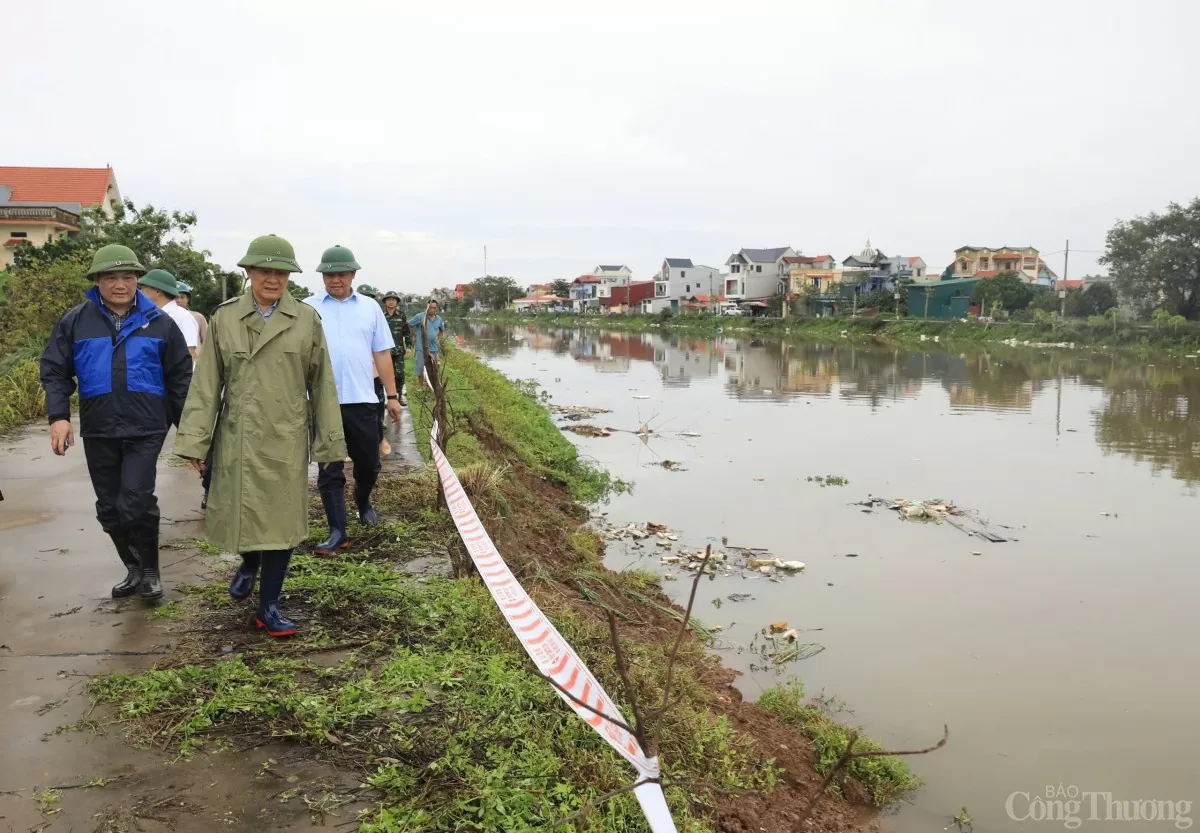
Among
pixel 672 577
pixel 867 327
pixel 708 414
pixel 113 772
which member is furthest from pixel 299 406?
pixel 867 327

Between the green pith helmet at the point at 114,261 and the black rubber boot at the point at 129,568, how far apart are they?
1.33m

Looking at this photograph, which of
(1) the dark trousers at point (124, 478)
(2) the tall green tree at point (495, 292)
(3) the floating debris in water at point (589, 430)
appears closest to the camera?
(1) the dark trousers at point (124, 478)

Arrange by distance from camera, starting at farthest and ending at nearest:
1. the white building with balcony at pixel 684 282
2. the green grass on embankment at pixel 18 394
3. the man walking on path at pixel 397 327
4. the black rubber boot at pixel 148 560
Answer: the white building with balcony at pixel 684 282 → the man walking on path at pixel 397 327 → the green grass on embankment at pixel 18 394 → the black rubber boot at pixel 148 560

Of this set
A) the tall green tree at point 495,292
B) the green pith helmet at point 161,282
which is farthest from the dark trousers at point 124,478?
the tall green tree at point 495,292

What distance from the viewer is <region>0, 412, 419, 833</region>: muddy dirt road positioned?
8.41ft

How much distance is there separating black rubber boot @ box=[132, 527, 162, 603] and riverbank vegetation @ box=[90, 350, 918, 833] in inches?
7.5

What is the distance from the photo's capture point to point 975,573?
777 centimetres

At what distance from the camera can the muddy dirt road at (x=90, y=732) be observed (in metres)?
2.56

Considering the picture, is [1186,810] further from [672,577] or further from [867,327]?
[867,327]

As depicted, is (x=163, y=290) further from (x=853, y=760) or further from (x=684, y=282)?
(x=684, y=282)

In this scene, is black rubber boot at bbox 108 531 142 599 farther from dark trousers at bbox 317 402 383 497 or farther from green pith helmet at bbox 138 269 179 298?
green pith helmet at bbox 138 269 179 298

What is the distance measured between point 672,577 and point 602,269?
105611 mm

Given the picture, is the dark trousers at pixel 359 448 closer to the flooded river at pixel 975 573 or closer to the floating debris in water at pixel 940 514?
the flooded river at pixel 975 573

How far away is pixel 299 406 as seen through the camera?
A: 3.67 metres
